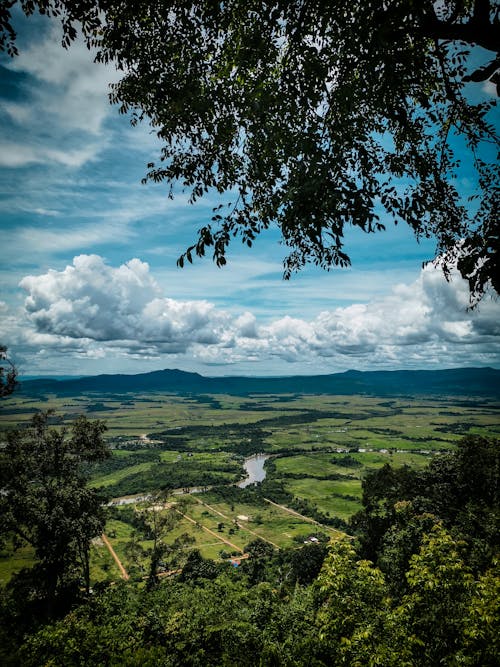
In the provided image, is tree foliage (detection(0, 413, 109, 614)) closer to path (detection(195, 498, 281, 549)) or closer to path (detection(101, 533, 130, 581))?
path (detection(101, 533, 130, 581))

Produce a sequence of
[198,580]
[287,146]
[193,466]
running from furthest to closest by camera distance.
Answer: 1. [193,466]
2. [198,580]
3. [287,146]

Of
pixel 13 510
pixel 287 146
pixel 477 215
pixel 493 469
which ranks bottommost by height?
pixel 493 469

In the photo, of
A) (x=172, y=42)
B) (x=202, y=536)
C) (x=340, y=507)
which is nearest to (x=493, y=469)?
Result: (x=172, y=42)

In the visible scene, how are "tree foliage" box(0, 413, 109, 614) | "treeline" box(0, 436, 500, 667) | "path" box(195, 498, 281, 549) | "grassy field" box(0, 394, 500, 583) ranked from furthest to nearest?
"grassy field" box(0, 394, 500, 583) → "path" box(195, 498, 281, 549) → "tree foliage" box(0, 413, 109, 614) → "treeline" box(0, 436, 500, 667)

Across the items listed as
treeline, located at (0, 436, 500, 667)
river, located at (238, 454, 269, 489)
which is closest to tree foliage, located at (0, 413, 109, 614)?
treeline, located at (0, 436, 500, 667)

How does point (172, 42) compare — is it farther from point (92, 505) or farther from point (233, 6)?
point (92, 505)

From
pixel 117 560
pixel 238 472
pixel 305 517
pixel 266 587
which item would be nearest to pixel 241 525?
pixel 305 517

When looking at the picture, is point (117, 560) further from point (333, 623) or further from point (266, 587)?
point (333, 623)
